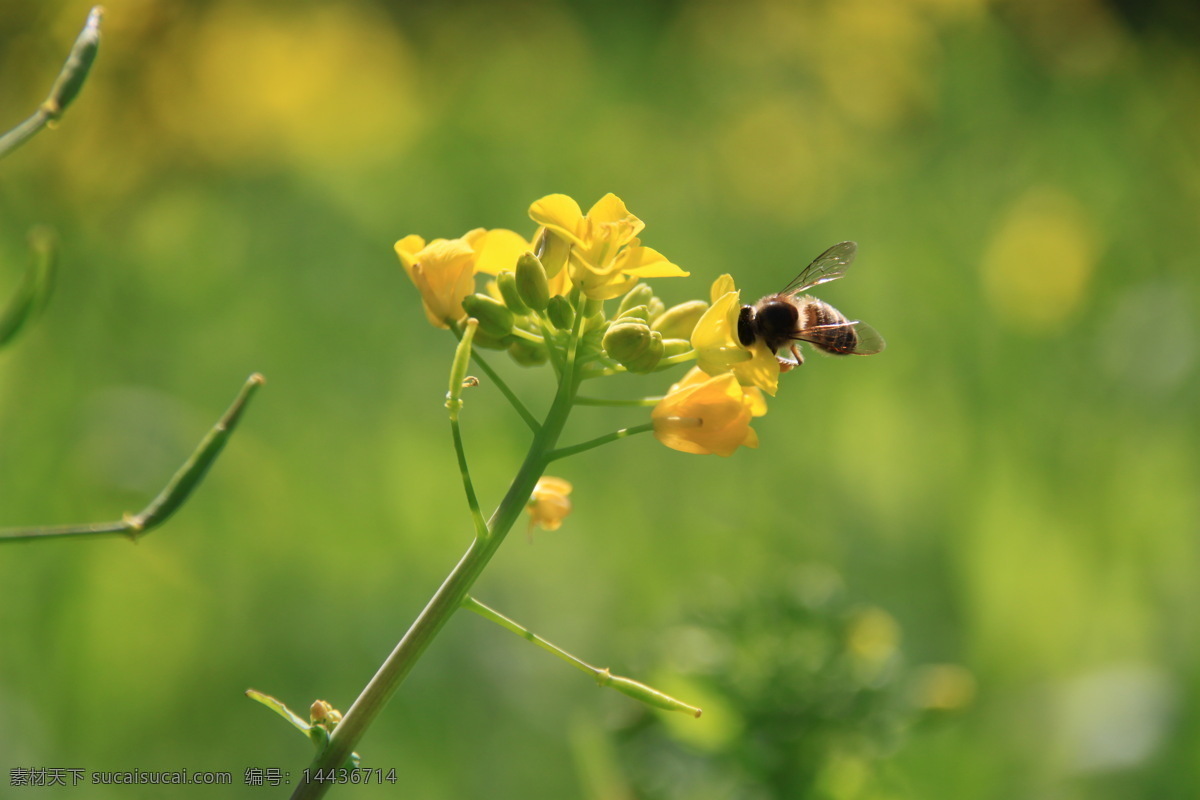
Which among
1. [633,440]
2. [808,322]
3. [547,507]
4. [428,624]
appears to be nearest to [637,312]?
[547,507]

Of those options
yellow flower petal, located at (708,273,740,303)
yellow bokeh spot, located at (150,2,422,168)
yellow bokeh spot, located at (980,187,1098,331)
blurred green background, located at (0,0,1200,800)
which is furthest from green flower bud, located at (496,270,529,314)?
yellow bokeh spot, located at (980,187,1098,331)

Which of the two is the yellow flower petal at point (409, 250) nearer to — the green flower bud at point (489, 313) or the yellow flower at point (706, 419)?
the green flower bud at point (489, 313)

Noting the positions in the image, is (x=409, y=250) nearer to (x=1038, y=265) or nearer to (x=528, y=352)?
(x=528, y=352)

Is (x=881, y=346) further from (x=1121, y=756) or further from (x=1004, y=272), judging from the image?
(x=1004, y=272)

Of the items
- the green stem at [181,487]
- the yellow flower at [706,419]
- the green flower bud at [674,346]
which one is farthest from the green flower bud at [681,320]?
the green stem at [181,487]

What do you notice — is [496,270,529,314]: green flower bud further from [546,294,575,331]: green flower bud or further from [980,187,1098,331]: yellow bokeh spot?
[980,187,1098,331]: yellow bokeh spot

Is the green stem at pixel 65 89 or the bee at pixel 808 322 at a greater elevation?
the bee at pixel 808 322
